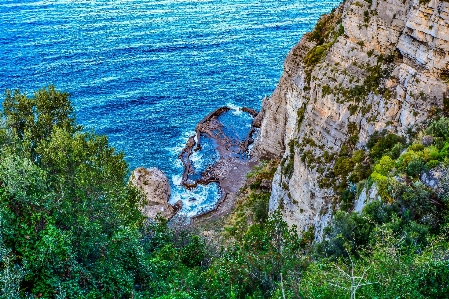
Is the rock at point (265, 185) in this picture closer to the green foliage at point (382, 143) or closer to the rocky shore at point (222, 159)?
the rocky shore at point (222, 159)

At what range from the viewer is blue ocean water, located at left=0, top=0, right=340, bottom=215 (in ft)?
276

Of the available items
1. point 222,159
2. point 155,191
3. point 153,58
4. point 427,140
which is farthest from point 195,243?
point 153,58

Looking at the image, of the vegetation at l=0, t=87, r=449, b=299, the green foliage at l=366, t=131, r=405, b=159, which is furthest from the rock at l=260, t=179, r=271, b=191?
the green foliage at l=366, t=131, r=405, b=159

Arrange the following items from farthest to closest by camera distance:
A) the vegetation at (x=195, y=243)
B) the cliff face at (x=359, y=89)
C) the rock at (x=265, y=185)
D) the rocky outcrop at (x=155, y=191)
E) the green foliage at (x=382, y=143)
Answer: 1. the rocky outcrop at (x=155, y=191)
2. the rock at (x=265, y=185)
3. the green foliage at (x=382, y=143)
4. the cliff face at (x=359, y=89)
5. the vegetation at (x=195, y=243)

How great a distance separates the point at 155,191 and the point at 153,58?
46.4 metres

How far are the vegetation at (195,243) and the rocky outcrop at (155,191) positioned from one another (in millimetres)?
28316

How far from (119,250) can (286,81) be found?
158 feet

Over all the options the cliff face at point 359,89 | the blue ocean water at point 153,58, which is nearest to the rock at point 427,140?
the cliff face at point 359,89

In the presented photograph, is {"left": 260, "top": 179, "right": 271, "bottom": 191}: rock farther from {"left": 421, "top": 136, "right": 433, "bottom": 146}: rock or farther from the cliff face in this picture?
{"left": 421, "top": 136, "right": 433, "bottom": 146}: rock

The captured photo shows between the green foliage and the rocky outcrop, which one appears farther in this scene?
the rocky outcrop

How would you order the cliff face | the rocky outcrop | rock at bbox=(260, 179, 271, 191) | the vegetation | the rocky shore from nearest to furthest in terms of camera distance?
the vegetation < the cliff face < rock at bbox=(260, 179, 271, 191) < the rocky outcrop < the rocky shore

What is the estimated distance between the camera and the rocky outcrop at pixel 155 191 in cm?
6706

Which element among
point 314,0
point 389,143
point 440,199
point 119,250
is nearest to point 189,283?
point 119,250

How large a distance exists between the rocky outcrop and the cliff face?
20704mm
